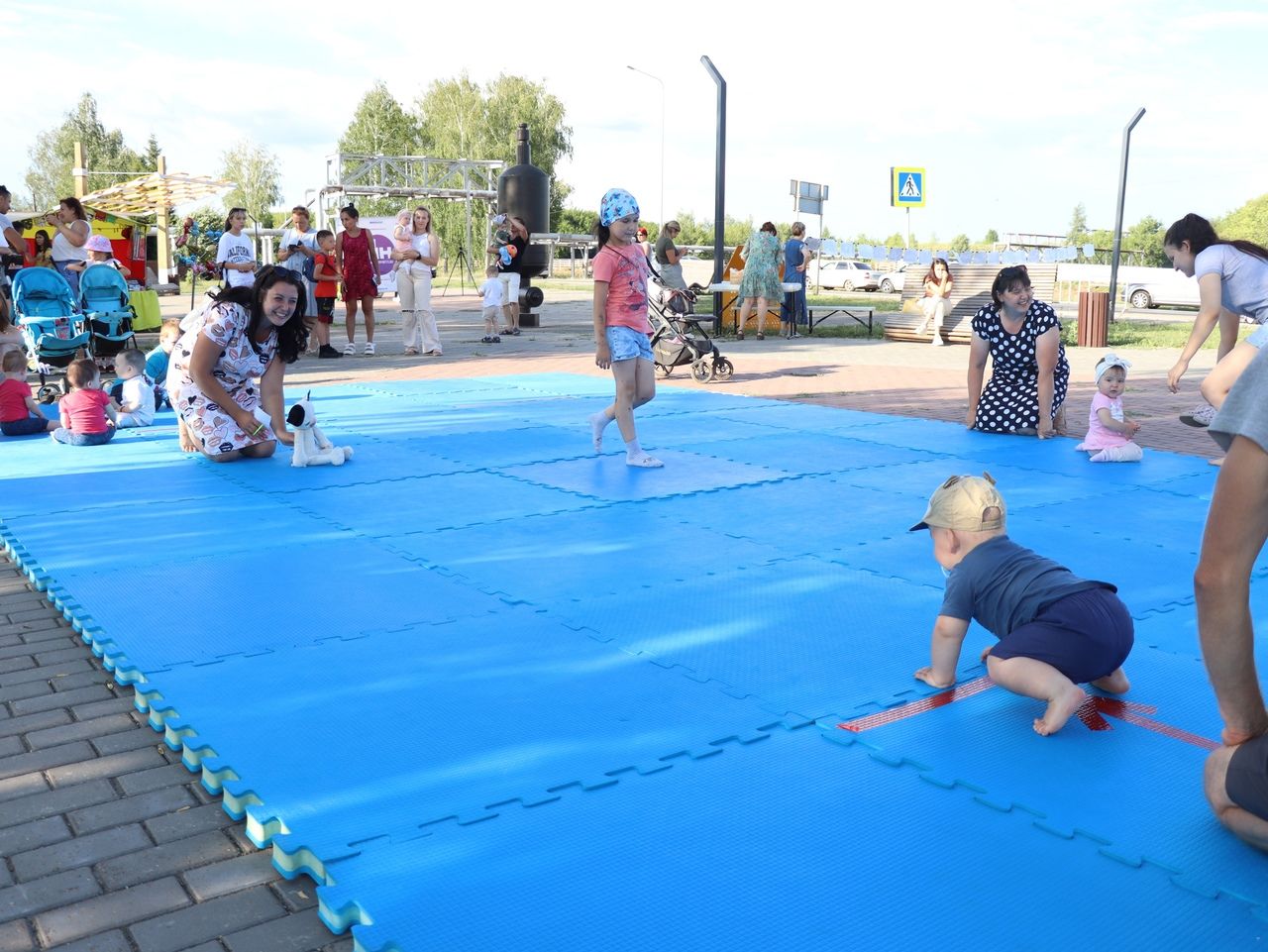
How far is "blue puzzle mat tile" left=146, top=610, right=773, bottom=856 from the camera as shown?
9.42 feet

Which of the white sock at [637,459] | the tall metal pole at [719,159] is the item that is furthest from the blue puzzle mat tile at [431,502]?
the tall metal pole at [719,159]

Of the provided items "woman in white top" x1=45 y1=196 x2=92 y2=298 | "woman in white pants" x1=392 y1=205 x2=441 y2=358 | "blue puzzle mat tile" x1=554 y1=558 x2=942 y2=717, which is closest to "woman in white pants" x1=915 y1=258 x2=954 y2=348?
"woman in white pants" x1=392 y1=205 x2=441 y2=358

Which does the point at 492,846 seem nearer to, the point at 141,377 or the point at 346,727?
the point at 346,727

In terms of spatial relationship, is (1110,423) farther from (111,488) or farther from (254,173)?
(254,173)

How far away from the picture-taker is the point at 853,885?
2496mm

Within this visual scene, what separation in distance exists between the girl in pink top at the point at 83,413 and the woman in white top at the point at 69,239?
4.96 m

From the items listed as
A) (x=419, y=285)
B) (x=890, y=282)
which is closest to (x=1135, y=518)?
(x=419, y=285)

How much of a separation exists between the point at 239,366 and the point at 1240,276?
673 centimetres

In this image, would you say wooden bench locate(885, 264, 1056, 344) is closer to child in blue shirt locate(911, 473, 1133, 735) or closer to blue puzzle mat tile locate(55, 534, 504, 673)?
blue puzzle mat tile locate(55, 534, 504, 673)

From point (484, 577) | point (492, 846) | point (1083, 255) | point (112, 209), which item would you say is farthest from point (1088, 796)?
point (1083, 255)

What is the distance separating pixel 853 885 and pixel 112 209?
23614mm

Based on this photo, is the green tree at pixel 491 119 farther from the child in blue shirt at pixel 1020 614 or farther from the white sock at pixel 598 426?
the child in blue shirt at pixel 1020 614

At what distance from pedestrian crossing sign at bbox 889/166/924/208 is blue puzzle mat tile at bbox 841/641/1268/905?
2470 centimetres

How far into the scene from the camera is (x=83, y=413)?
8.09 m
